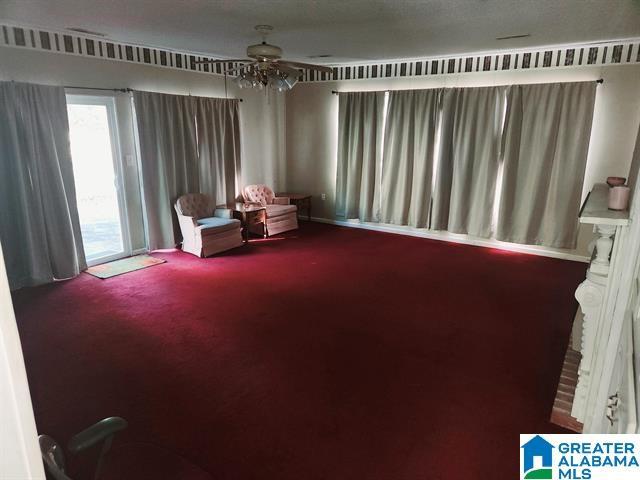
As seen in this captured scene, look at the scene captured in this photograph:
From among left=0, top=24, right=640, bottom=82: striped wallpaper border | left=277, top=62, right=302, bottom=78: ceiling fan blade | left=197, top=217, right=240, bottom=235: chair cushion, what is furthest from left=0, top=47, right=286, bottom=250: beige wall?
left=277, top=62, right=302, bottom=78: ceiling fan blade

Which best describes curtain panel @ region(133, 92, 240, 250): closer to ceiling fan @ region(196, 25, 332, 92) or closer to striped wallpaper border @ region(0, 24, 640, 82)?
striped wallpaper border @ region(0, 24, 640, 82)

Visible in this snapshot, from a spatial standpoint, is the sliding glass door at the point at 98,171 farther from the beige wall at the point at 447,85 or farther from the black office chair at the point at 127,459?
the black office chair at the point at 127,459

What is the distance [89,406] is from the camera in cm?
267

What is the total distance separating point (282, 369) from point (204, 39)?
152 inches

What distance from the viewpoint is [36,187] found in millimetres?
4469

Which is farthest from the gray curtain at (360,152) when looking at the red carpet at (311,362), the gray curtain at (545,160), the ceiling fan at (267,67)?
the ceiling fan at (267,67)

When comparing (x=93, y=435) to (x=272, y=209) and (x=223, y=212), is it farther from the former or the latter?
(x=272, y=209)

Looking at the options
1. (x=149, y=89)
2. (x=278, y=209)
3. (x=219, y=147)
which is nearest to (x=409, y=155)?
(x=278, y=209)

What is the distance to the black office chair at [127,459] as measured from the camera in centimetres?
155

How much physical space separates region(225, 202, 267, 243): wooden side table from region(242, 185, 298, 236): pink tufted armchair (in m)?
0.14

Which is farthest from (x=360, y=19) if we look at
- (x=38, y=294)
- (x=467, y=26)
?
(x=38, y=294)

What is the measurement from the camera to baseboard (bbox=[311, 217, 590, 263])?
5707 millimetres

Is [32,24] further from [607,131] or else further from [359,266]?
[607,131]

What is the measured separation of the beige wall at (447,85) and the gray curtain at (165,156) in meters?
2.24
